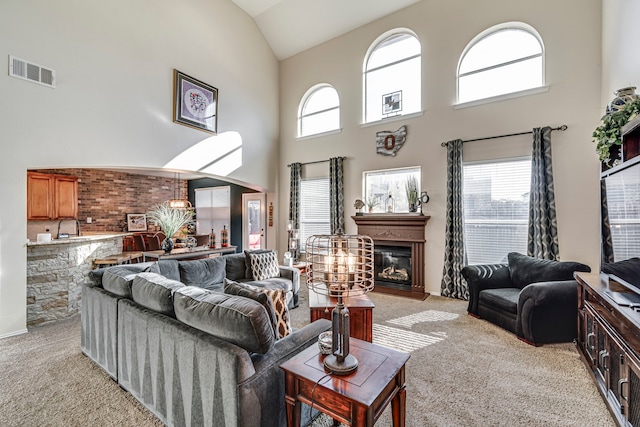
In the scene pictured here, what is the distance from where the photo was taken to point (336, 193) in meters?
5.77

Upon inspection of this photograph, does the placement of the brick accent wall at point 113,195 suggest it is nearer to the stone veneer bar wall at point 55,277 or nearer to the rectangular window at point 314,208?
the stone veneer bar wall at point 55,277

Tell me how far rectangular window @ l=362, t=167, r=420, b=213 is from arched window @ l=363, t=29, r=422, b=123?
1.09 metres

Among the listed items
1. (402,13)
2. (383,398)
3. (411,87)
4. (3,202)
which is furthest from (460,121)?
(3,202)

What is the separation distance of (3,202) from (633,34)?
685 centimetres

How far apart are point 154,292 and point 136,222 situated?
7711mm

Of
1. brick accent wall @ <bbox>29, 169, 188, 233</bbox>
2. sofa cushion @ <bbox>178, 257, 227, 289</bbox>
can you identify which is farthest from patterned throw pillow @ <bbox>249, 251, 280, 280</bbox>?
brick accent wall @ <bbox>29, 169, 188, 233</bbox>

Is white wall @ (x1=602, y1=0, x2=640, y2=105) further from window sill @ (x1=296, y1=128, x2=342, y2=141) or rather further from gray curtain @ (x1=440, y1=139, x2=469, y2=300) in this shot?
window sill @ (x1=296, y1=128, x2=342, y2=141)

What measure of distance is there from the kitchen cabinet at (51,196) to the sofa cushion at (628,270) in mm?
9281

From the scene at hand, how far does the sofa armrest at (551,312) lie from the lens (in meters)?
2.80

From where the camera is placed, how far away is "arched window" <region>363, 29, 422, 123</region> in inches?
201

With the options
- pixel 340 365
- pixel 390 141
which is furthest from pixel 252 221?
pixel 340 365

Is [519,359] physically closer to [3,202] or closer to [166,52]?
[3,202]

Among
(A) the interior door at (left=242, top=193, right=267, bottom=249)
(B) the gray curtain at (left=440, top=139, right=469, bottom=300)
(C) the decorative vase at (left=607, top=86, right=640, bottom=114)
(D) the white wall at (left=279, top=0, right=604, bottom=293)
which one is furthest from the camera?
(A) the interior door at (left=242, top=193, right=267, bottom=249)

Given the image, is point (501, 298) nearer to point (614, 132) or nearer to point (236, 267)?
point (614, 132)
